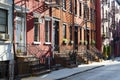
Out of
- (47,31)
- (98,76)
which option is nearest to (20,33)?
(98,76)

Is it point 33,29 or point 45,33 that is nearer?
point 33,29

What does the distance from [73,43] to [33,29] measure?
1326 centimetres

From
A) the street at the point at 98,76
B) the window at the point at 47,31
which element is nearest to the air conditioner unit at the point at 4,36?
the street at the point at 98,76

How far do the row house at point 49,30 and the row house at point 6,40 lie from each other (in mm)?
768

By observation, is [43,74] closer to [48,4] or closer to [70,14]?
[48,4]

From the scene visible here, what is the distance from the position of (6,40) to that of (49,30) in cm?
954

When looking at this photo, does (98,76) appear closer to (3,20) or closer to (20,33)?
(20,33)

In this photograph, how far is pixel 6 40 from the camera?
70.4ft

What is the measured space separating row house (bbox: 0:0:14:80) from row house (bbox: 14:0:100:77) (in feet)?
2.52

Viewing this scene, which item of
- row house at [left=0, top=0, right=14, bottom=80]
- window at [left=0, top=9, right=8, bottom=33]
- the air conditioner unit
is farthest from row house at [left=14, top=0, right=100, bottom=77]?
the air conditioner unit

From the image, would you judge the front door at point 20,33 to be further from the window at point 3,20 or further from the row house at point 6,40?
the window at point 3,20

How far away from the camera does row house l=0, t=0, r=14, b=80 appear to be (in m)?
21.1

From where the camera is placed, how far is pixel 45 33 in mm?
29969

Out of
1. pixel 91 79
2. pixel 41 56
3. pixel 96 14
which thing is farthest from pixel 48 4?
pixel 96 14
